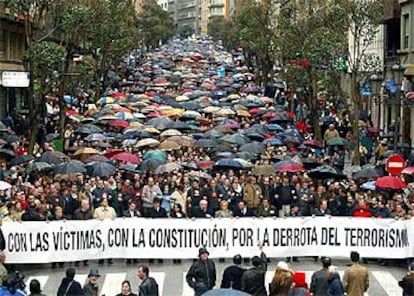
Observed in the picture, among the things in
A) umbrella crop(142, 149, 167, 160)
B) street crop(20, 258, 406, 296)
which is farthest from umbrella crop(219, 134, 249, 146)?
street crop(20, 258, 406, 296)

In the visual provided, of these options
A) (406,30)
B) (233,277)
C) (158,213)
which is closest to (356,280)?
(233,277)

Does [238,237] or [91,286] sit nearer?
[91,286]

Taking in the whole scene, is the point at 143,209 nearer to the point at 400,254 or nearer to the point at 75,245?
the point at 75,245

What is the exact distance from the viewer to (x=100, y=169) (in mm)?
26656

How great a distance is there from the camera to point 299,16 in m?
52.1

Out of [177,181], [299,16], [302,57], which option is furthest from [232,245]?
[299,16]

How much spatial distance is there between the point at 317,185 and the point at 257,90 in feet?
151

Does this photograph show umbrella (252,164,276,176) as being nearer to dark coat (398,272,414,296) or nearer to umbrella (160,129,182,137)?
umbrella (160,129,182,137)

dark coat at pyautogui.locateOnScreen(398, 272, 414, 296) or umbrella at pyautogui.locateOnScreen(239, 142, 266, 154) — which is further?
umbrella at pyautogui.locateOnScreen(239, 142, 266, 154)

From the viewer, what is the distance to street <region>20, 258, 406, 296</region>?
62.0 ft

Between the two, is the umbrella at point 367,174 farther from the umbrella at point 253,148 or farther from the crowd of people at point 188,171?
the umbrella at point 253,148

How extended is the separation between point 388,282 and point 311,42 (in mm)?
25401

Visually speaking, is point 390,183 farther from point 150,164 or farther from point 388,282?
point 150,164

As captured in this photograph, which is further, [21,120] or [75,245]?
[21,120]
